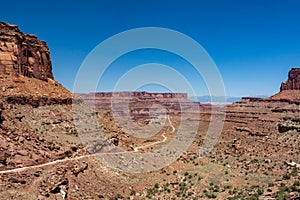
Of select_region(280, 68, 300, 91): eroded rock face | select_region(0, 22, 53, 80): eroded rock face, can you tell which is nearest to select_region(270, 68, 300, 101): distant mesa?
select_region(280, 68, 300, 91): eroded rock face

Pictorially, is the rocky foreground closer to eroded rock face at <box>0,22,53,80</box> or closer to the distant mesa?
eroded rock face at <box>0,22,53,80</box>

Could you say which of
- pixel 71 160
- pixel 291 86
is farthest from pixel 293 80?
pixel 71 160

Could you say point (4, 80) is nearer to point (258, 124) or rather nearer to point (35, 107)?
point (35, 107)

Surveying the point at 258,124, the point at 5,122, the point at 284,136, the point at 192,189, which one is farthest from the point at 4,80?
the point at 258,124

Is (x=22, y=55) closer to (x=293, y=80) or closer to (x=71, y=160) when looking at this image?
(x=71, y=160)

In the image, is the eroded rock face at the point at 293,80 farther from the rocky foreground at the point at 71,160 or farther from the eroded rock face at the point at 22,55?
the eroded rock face at the point at 22,55

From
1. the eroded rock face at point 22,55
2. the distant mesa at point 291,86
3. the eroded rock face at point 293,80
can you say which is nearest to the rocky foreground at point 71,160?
the eroded rock face at point 22,55

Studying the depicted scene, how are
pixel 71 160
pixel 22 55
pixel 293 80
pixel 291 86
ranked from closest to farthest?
pixel 71 160 < pixel 22 55 < pixel 293 80 < pixel 291 86
